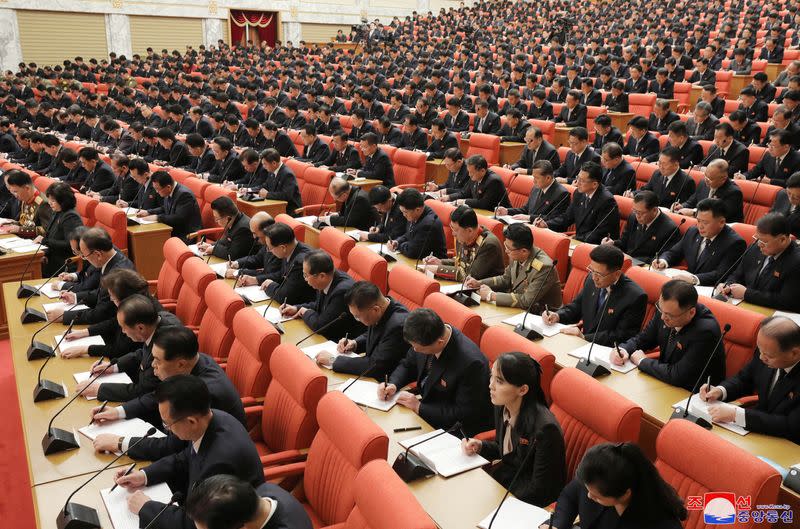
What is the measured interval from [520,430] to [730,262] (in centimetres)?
234

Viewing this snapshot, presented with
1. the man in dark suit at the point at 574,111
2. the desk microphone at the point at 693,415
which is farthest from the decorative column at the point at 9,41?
the desk microphone at the point at 693,415

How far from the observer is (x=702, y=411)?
258 cm

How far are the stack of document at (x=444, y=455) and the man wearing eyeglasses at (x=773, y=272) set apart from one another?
2080mm

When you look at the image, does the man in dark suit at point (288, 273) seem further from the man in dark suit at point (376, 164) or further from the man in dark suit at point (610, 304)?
the man in dark suit at point (376, 164)

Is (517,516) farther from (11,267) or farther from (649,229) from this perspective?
(11,267)

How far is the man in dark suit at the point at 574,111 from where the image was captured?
823cm

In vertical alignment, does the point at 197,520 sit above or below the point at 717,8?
below

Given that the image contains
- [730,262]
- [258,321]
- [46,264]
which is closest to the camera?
[258,321]

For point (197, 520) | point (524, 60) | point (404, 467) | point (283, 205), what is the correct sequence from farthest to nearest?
1. point (524, 60)
2. point (283, 205)
3. point (404, 467)
4. point (197, 520)

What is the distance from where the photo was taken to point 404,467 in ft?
7.25

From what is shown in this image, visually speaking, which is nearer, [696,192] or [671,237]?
[671,237]

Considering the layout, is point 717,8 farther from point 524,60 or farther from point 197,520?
point 197,520

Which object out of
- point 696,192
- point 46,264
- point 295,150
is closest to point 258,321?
point 46,264

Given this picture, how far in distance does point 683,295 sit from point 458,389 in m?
1.06
